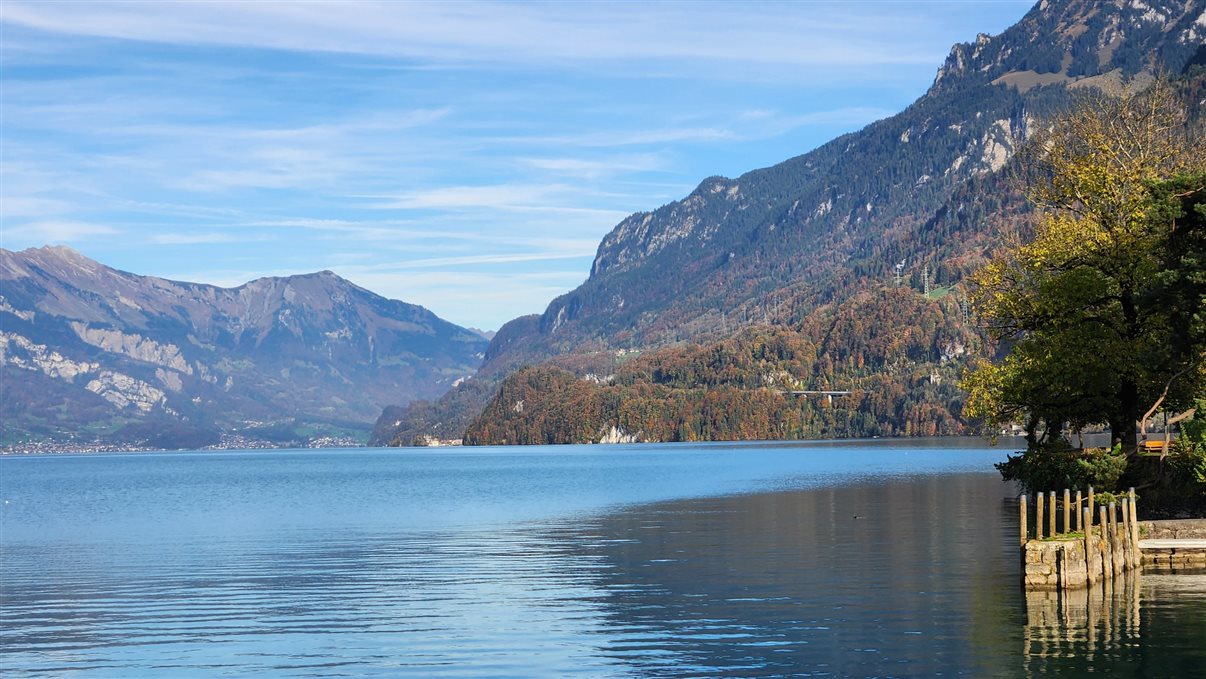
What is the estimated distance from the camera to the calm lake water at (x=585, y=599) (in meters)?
38.4

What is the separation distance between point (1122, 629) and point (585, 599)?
1891cm

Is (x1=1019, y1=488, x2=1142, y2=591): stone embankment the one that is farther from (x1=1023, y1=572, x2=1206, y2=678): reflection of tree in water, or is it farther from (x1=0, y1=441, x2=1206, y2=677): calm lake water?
(x1=0, y1=441, x2=1206, y2=677): calm lake water

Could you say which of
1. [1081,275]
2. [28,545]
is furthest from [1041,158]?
[28,545]

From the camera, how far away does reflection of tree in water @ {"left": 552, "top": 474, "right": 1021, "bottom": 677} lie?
3778 cm

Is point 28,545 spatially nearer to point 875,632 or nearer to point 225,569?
point 225,569

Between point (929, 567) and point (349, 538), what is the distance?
3871 centimetres

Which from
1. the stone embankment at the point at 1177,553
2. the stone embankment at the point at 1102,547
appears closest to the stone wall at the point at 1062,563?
the stone embankment at the point at 1102,547

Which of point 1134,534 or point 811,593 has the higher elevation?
point 1134,534

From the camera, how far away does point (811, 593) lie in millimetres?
49781

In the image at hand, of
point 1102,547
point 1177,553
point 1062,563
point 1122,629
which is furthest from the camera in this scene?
point 1177,553

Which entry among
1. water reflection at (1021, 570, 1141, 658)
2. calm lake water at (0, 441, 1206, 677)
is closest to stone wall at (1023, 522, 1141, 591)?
water reflection at (1021, 570, 1141, 658)

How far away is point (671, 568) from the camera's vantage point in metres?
59.6

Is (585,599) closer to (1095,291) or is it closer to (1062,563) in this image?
(1062,563)

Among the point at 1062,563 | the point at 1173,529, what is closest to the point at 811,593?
the point at 1062,563
